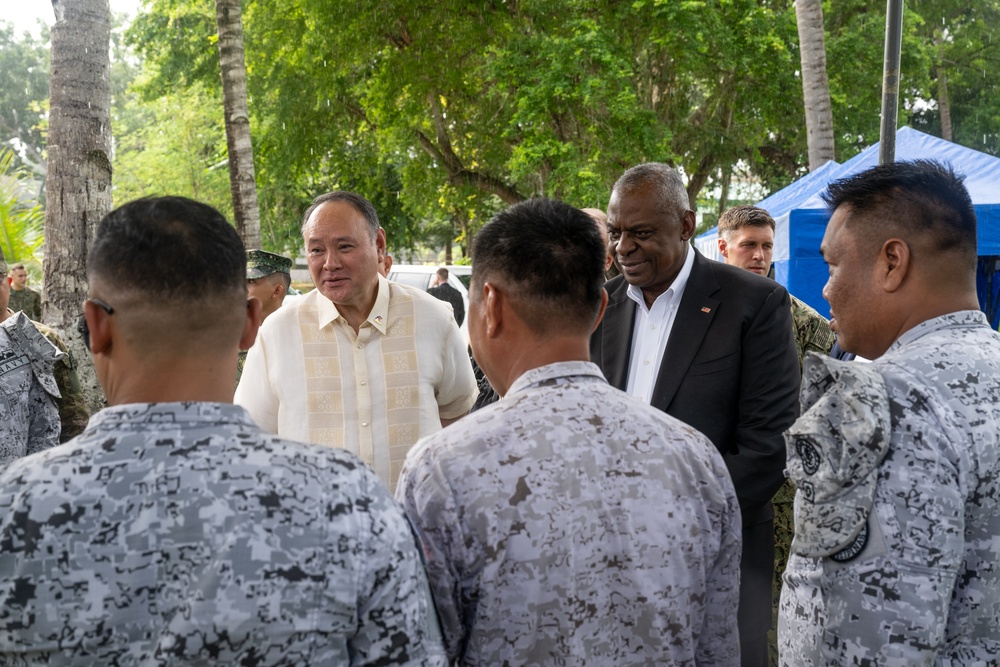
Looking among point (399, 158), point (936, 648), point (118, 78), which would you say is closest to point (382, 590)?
point (936, 648)

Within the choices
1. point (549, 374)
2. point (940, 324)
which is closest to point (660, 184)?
point (940, 324)

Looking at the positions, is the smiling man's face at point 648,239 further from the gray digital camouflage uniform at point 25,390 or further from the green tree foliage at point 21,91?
the green tree foliage at point 21,91

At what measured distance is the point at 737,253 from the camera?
533 cm

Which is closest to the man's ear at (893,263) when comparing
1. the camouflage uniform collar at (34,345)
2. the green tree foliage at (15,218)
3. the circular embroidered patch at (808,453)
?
the circular embroidered patch at (808,453)

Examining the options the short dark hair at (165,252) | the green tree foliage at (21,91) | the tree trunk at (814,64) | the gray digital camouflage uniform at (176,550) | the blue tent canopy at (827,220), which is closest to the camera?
the gray digital camouflage uniform at (176,550)

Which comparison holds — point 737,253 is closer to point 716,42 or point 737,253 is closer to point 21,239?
point 21,239

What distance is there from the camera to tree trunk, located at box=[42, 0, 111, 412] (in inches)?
209

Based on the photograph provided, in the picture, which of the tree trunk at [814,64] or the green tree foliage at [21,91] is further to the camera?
the green tree foliage at [21,91]

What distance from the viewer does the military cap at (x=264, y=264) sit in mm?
4824

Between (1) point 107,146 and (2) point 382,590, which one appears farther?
(1) point 107,146

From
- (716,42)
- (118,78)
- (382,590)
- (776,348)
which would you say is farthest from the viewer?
(118,78)

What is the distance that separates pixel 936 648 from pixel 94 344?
5.46ft

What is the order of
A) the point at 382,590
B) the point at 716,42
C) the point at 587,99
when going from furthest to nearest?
the point at 716,42 < the point at 587,99 < the point at 382,590

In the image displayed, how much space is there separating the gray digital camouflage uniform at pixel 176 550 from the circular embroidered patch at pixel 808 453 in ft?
2.96
